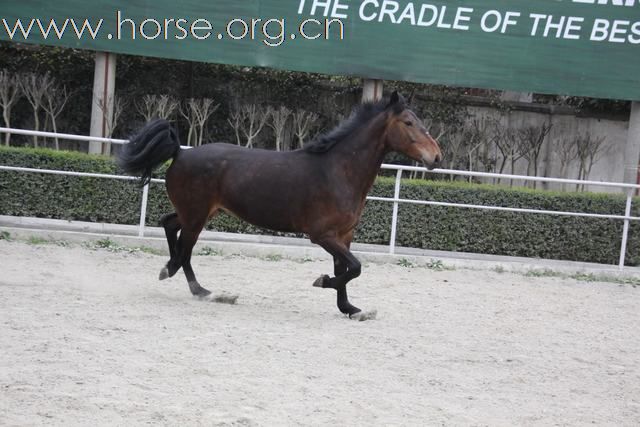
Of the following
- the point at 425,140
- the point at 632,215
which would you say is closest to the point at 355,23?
the point at 632,215

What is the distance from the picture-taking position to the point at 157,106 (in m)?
17.7

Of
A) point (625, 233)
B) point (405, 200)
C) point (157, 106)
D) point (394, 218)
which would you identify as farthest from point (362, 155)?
point (157, 106)

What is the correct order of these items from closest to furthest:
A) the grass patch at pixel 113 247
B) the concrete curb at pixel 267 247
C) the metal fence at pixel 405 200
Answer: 1. the grass patch at pixel 113 247
2. the concrete curb at pixel 267 247
3. the metal fence at pixel 405 200

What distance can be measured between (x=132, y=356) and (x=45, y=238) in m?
5.75

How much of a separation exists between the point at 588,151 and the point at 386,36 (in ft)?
18.1

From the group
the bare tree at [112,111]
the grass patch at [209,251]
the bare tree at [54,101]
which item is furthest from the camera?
the bare tree at [54,101]

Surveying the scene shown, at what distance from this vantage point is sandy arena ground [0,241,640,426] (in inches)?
187

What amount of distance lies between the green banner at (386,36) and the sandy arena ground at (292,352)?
6.52 metres

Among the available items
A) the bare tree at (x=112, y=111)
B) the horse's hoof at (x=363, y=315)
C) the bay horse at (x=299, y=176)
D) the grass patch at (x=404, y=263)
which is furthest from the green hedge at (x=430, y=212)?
the horse's hoof at (x=363, y=315)

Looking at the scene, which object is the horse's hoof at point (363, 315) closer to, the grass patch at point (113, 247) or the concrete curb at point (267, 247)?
the concrete curb at point (267, 247)

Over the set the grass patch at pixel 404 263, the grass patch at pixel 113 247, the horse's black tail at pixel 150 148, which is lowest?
the grass patch at pixel 113 247

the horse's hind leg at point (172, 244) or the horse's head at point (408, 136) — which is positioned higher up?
the horse's head at point (408, 136)

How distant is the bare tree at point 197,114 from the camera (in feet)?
57.8

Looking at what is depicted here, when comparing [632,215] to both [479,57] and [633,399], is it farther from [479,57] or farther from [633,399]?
[633,399]
